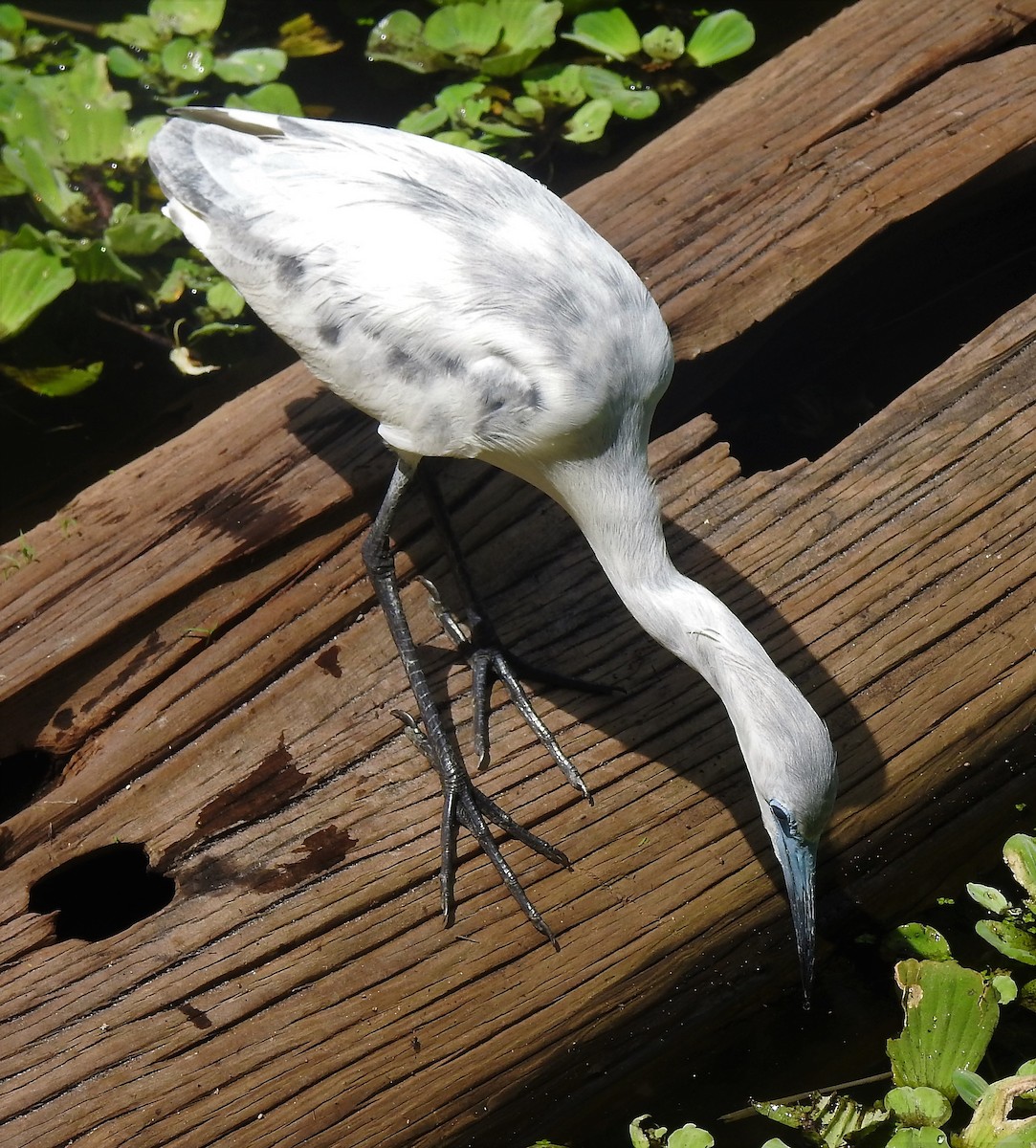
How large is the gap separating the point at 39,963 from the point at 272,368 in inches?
81.3

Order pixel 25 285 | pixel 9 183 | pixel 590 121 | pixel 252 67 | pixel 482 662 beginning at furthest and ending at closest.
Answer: pixel 252 67
pixel 590 121
pixel 9 183
pixel 25 285
pixel 482 662

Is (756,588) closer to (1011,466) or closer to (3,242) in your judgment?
(1011,466)

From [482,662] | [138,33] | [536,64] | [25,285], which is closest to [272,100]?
[138,33]

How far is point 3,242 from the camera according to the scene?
305 centimetres

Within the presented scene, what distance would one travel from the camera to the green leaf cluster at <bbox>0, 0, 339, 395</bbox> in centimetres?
300

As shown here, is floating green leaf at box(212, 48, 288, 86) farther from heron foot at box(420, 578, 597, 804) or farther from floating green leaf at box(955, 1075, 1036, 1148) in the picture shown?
floating green leaf at box(955, 1075, 1036, 1148)

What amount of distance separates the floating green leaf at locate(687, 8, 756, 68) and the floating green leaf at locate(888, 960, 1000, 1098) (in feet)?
9.08

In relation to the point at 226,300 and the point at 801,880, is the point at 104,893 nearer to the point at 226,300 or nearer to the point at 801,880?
the point at 801,880

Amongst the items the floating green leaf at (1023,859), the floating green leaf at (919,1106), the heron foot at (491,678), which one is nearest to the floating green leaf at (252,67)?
the heron foot at (491,678)

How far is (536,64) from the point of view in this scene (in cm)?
362

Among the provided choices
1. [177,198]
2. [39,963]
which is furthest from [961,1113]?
[177,198]

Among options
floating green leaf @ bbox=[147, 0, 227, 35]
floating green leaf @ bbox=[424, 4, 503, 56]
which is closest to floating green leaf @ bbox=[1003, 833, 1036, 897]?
floating green leaf @ bbox=[424, 4, 503, 56]

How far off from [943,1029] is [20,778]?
6.27 ft

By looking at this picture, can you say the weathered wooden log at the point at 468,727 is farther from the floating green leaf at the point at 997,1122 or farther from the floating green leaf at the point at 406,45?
the floating green leaf at the point at 406,45
